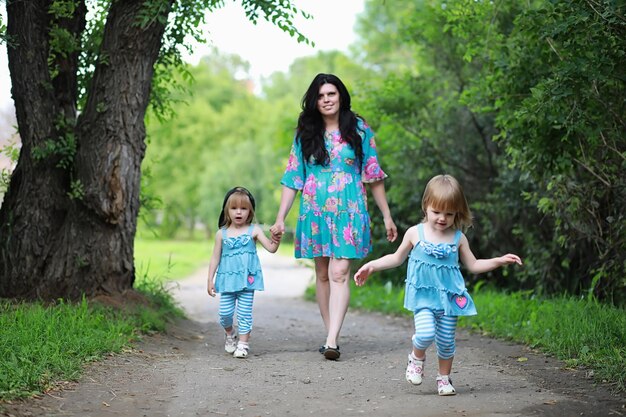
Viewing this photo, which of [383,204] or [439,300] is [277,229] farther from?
[439,300]

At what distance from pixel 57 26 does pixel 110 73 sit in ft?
2.29

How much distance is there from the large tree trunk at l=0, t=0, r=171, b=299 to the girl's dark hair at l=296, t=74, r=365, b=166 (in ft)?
6.11

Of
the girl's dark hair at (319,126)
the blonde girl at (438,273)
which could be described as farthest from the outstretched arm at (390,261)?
the girl's dark hair at (319,126)

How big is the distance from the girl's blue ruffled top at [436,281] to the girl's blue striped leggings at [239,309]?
2.04m

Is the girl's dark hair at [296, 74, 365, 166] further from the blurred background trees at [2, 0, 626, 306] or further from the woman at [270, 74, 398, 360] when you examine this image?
the blurred background trees at [2, 0, 626, 306]

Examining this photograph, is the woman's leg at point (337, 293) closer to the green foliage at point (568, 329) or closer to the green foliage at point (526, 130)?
the green foliage at point (568, 329)

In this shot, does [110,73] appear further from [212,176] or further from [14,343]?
[212,176]

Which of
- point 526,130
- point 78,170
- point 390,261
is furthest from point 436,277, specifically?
point 78,170

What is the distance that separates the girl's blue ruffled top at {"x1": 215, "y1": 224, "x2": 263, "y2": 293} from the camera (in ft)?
22.9

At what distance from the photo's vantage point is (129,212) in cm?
806

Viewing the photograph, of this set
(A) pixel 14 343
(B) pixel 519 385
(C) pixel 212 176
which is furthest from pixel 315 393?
(C) pixel 212 176

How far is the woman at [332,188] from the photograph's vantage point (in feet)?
22.7

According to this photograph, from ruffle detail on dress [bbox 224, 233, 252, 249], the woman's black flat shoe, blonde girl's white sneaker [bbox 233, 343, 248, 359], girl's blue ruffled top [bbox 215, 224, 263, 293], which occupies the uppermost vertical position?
ruffle detail on dress [bbox 224, 233, 252, 249]

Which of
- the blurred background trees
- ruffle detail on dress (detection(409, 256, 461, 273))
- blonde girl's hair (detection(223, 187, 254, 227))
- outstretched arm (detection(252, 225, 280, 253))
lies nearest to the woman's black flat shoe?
outstretched arm (detection(252, 225, 280, 253))
